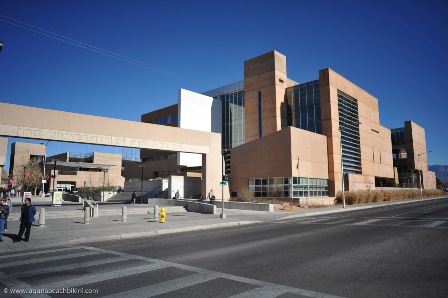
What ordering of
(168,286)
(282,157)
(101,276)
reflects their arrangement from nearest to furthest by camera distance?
(168,286)
(101,276)
(282,157)

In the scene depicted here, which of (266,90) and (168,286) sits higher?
(266,90)

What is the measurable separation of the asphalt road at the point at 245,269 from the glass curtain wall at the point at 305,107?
3734 centimetres

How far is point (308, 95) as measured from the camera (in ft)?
161

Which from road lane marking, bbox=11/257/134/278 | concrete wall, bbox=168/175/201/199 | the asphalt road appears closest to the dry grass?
concrete wall, bbox=168/175/201/199

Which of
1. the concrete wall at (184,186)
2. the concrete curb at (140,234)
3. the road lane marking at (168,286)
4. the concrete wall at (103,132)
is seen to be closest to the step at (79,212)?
the concrete wall at (103,132)

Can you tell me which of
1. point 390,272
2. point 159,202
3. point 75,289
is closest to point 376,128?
point 159,202

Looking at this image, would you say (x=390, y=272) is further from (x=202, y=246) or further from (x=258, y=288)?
(x=202, y=246)

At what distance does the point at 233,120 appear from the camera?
61.9 meters

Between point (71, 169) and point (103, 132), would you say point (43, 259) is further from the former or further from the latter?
point (71, 169)

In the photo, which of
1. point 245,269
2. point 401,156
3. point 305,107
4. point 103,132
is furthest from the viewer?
point 401,156

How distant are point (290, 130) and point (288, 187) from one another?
6764mm

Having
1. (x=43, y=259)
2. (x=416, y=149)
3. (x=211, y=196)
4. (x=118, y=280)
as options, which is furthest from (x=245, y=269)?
(x=416, y=149)

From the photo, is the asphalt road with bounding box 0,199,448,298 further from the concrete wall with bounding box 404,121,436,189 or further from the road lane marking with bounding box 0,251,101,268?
the concrete wall with bounding box 404,121,436,189

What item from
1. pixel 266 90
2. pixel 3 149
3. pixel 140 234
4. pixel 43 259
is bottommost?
pixel 140 234
